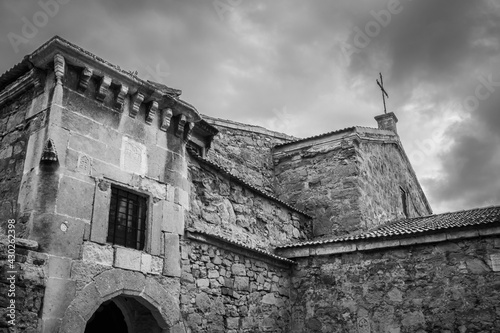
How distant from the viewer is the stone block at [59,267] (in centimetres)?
598

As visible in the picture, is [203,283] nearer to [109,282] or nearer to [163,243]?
[163,243]

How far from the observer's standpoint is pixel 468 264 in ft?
27.6

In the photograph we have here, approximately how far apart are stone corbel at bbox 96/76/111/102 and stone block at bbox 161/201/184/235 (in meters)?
1.99

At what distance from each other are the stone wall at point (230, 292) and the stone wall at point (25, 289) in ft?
7.91

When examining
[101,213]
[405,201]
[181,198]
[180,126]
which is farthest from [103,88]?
[405,201]

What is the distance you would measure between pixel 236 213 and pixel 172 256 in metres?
2.25

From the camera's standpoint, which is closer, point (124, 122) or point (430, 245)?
point (124, 122)

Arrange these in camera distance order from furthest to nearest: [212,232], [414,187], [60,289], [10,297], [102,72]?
[414,187] → [212,232] → [102,72] → [60,289] → [10,297]

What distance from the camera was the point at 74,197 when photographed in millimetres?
6551

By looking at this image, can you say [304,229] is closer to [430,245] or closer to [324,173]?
[324,173]

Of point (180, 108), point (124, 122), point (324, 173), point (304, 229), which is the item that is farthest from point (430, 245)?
point (124, 122)

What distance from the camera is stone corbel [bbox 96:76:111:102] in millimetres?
7193

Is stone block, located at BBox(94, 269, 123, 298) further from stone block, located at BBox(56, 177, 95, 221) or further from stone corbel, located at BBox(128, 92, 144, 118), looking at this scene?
stone corbel, located at BBox(128, 92, 144, 118)

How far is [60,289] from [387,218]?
990 centimetres
